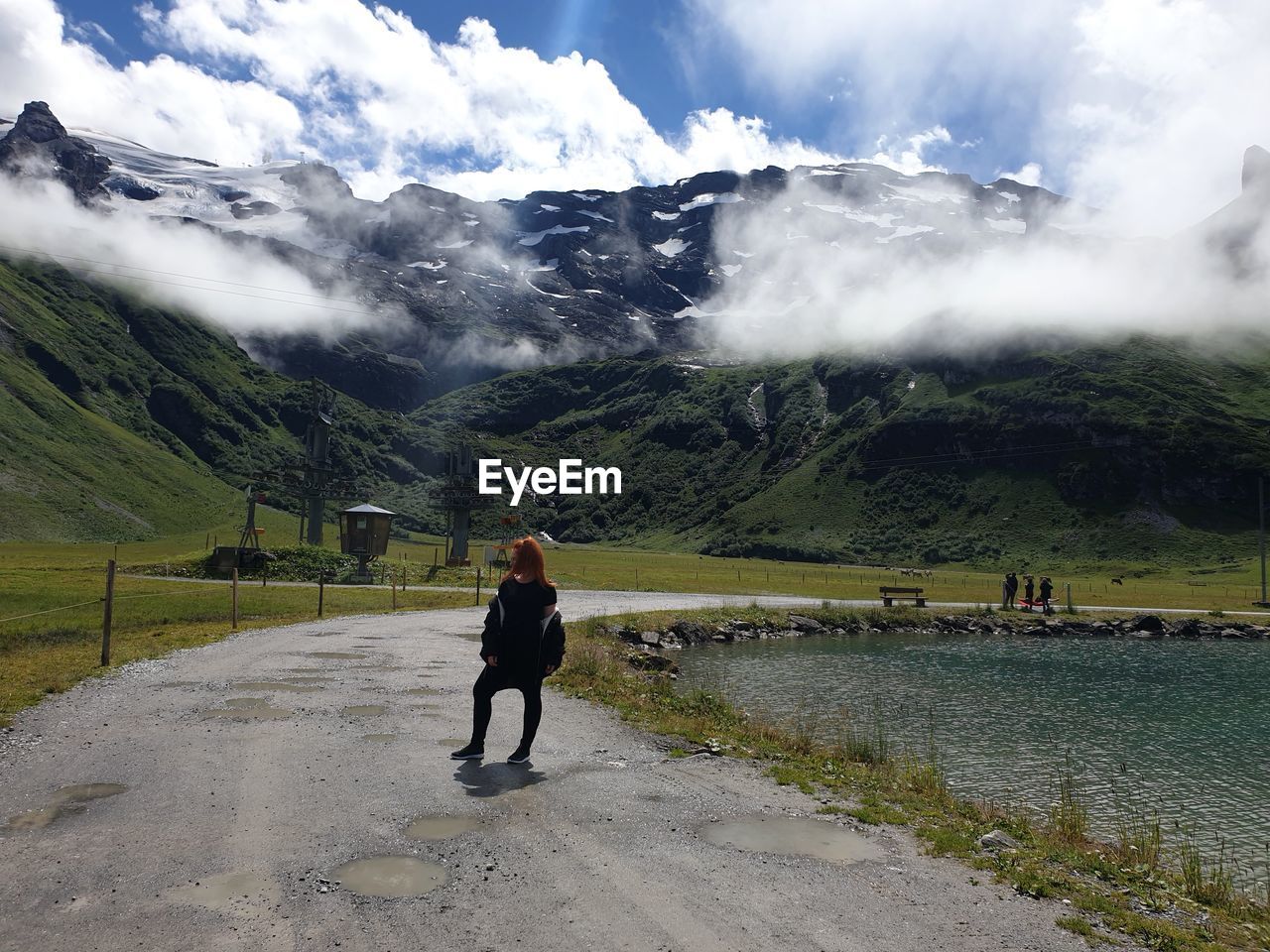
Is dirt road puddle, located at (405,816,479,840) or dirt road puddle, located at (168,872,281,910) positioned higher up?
dirt road puddle, located at (168,872,281,910)

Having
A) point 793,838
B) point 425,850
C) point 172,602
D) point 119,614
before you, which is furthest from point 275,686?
point 172,602

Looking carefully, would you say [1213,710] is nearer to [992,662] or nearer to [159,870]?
[992,662]

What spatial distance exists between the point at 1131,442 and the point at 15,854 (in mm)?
213391

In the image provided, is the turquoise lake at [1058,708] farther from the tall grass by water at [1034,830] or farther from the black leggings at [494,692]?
the black leggings at [494,692]

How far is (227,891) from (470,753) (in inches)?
185

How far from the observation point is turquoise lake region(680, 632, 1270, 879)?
1560cm

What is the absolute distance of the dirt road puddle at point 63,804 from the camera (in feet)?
26.4

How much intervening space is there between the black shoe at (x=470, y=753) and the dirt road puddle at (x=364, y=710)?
12.3 feet

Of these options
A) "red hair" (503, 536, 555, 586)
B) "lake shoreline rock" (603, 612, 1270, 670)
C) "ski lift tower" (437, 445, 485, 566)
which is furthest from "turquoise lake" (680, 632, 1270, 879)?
"ski lift tower" (437, 445, 485, 566)

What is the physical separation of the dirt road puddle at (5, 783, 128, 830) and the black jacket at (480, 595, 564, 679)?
4678 mm

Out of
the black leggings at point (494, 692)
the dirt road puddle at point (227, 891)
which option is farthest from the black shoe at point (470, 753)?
the dirt road puddle at point (227, 891)

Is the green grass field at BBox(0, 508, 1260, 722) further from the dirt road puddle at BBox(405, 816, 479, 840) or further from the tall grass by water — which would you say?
the tall grass by water

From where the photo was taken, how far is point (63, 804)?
8727mm

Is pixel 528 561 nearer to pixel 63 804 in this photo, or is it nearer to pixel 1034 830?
pixel 63 804
